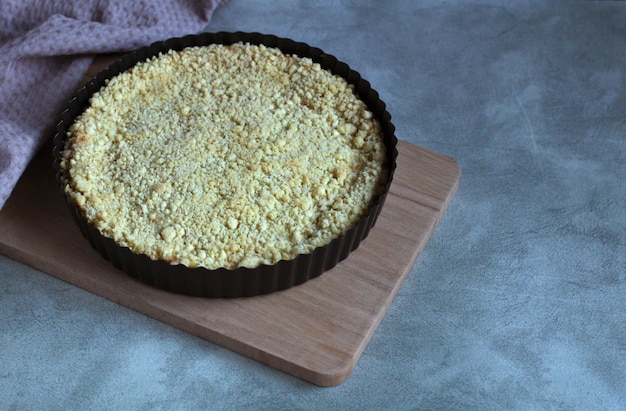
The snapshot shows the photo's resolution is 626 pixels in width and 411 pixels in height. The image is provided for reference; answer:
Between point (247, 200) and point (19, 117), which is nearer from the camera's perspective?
point (247, 200)

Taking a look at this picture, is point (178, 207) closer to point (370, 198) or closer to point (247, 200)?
point (247, 200)

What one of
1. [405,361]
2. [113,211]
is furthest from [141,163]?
[405,361]

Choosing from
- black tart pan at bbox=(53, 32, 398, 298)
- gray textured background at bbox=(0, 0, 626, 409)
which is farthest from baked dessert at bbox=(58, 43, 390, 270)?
gray textured background at bbox=(0, 0, 626, 409)

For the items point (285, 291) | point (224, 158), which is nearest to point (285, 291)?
point (285, 291)

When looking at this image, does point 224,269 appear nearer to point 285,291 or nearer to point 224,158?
point 285,291

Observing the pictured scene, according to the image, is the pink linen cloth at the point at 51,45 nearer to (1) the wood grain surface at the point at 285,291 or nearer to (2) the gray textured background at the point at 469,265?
(1) the wood grain surface at the point at 285,291

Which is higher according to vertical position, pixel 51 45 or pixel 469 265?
pixel 51 45
